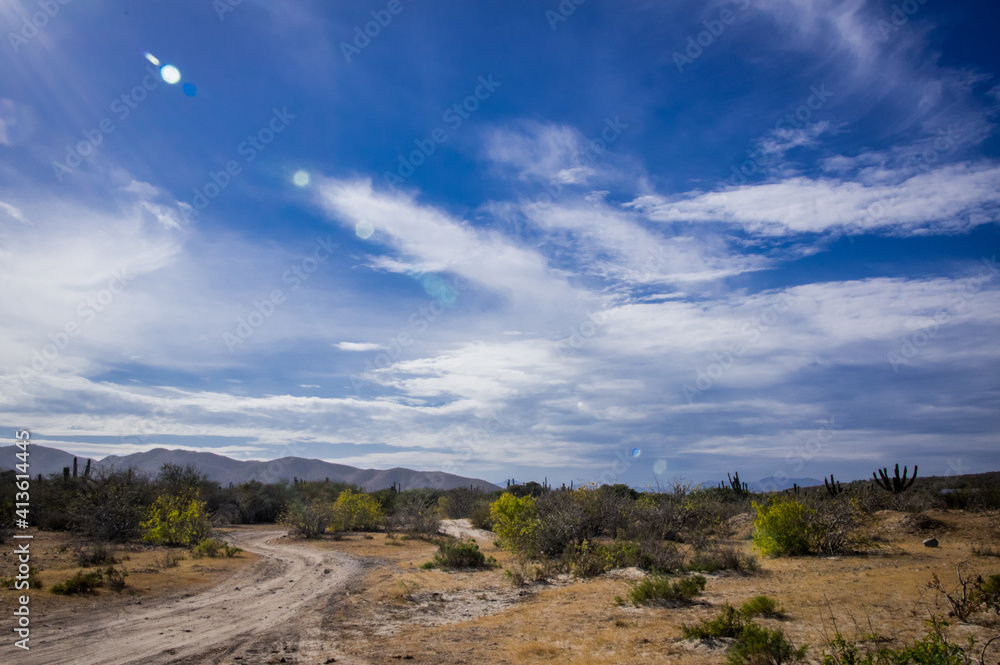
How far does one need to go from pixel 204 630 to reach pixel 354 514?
29.3 metres

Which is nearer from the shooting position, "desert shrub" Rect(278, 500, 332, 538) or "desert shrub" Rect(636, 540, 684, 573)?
"desert shrub" Rect(636, 540, 684, 573)

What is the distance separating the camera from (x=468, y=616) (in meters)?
12.0

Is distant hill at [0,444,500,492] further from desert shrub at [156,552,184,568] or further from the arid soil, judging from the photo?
the arid soil

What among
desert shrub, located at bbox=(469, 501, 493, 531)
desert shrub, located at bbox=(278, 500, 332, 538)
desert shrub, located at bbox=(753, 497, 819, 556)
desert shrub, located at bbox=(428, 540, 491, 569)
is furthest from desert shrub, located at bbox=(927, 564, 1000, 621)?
desert shrub, located at bbox=(469, 501, 493, 531)

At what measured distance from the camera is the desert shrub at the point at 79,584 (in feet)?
41.7

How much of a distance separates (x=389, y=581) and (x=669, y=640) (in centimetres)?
1081

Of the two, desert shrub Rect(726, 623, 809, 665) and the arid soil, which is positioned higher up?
desert shrub Rect(726, 623, 809, 665)

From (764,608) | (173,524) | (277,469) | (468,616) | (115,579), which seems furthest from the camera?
(277,469)

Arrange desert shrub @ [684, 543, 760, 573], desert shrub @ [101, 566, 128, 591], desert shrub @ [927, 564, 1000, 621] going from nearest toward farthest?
desert shrub @ [927, 564, 1000, 621] < desert shrub @ [101, 566, 128, 591] < desert shrub @ [684, 543, 760, 573]

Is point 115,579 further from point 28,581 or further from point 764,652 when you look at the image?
point 764,652

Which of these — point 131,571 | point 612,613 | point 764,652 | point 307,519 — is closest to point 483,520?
point 307,519

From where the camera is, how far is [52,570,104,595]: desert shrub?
12695 millimetres

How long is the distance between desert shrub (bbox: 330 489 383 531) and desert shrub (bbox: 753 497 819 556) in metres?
28.2

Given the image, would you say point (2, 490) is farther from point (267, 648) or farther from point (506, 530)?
point (267, 648)
